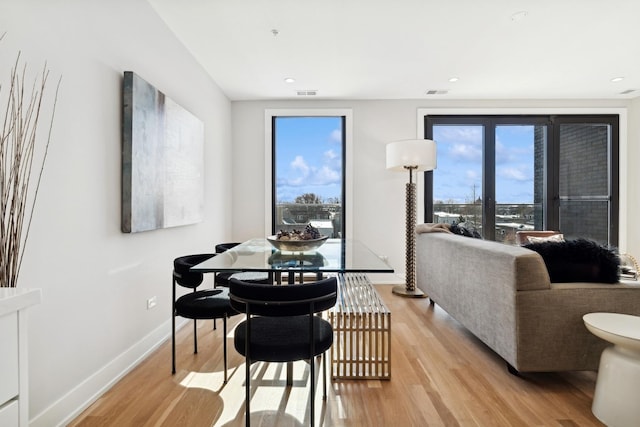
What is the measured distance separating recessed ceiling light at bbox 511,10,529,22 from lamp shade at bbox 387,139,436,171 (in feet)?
4.98

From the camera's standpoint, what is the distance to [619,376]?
1.57 m

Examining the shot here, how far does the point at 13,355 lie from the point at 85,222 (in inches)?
38.7

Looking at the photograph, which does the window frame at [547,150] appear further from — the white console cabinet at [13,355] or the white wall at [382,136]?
the white console cabinet at [13,355]

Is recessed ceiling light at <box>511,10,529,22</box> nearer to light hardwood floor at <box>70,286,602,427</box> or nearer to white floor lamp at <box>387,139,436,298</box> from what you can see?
white floor lamp at <box>387,139,436,298</box>

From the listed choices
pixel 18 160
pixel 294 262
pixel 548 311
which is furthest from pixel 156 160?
pixel 548 311

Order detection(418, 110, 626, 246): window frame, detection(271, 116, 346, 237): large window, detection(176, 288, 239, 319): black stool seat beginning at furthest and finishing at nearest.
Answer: detection(271, 116, 346, 237): large window < detection(418, 110, 626, 246): window frame < detection(176, 288, 239, 319): black stool seat

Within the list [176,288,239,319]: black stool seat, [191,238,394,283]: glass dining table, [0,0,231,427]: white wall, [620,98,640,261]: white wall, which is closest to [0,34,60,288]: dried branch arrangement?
[0,0,231,427]: white wall

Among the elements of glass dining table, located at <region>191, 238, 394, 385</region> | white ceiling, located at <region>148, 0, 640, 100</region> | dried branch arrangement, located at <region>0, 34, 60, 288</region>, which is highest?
white ceiling, located at <region>148, 0, 640, 100</region>

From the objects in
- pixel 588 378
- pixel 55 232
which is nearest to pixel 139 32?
pixel 55 232

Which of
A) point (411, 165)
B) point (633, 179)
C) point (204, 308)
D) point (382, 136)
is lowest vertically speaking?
point (204, 308)

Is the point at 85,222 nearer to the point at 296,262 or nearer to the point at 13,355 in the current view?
the point at 13,355

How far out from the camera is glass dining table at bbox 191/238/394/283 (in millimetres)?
1626

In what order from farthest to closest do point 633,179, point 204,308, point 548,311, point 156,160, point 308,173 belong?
point 308,173 < point 633,179 < point 156,160 < point 204,308 < point 548,311

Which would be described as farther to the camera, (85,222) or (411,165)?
(411,165)
